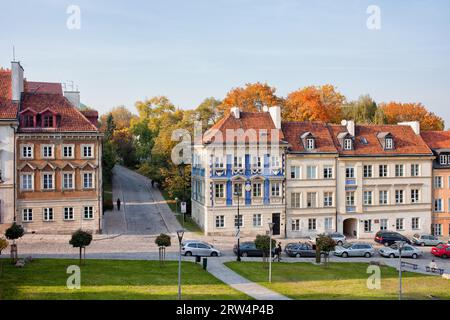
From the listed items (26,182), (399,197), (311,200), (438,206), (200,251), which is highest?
(26,182)

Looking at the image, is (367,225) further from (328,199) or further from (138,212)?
(138,212)

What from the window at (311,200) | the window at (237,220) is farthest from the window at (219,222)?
→ the window at (311,200)

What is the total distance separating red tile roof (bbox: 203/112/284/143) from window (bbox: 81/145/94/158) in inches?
462

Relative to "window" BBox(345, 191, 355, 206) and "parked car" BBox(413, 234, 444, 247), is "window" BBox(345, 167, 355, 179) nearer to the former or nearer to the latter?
"window" BBox(345, 191, 355, 206)

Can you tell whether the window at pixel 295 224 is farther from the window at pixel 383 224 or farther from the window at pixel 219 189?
the window at pixel 383 224

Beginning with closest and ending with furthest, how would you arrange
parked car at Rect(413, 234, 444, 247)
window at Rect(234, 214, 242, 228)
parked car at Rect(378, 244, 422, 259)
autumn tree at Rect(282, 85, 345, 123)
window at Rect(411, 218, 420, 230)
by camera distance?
parked car at Rect(378, 244, 422, 259), parked car at Rect(413, 234, 444, 247), window at Rect(234, 214, 242, 228), window at Rect(411, 218, 420, 230), autumn tree at Rect(282, 85, 345, 123)

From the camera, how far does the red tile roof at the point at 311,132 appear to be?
54.2m

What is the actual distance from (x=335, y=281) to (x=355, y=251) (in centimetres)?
1243

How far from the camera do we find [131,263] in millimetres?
37094

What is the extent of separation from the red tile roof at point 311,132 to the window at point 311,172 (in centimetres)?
184

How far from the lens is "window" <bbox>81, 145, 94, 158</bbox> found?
50425mm

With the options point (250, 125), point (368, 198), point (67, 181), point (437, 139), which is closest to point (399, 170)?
point (368, 198)

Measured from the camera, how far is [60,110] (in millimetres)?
50875

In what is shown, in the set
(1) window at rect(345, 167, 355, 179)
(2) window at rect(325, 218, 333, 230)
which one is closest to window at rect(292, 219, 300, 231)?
(2) window at rect(325, 218, 333, 230)
